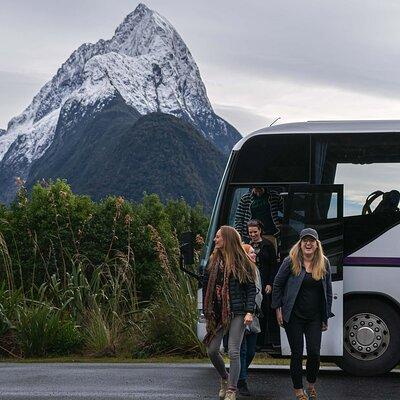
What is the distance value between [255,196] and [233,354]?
3.51 m

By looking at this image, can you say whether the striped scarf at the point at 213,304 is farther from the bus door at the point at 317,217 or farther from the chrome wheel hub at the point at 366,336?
the chrome wheel hub at the point at 366,336

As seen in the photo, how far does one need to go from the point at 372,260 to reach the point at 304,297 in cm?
324

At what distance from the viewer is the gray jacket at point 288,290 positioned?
8703mm

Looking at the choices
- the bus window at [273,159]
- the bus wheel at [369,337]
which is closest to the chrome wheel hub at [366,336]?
the bus wheel at [369,337]

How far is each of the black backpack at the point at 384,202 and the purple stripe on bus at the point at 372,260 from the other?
558 mm

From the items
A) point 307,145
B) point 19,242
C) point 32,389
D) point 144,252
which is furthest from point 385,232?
point 144,252

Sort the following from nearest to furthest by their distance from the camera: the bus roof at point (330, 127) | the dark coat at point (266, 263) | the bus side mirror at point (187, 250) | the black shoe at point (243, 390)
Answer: the black shoe at point (243, 390), the dark coat at point (266, 263), the bus side mirror at point (187, 250), the bus roof at point (330, 127)

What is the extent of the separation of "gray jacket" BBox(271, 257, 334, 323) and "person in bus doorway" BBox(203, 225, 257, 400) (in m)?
0.22

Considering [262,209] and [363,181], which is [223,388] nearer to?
[262,209]

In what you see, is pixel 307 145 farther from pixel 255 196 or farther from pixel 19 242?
pixel 19 242

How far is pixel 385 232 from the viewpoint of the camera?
1180 cm

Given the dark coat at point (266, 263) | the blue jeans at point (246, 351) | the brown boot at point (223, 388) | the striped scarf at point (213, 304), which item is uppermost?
the dark coat at point (266, 263)

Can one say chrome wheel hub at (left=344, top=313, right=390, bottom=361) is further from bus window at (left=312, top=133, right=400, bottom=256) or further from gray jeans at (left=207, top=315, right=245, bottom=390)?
gray jeans at (left=207, top=315, right=245, bottom=390)

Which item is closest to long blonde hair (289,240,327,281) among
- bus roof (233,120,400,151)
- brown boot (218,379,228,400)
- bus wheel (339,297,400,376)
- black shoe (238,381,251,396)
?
brown boot (218,379,228,400)
